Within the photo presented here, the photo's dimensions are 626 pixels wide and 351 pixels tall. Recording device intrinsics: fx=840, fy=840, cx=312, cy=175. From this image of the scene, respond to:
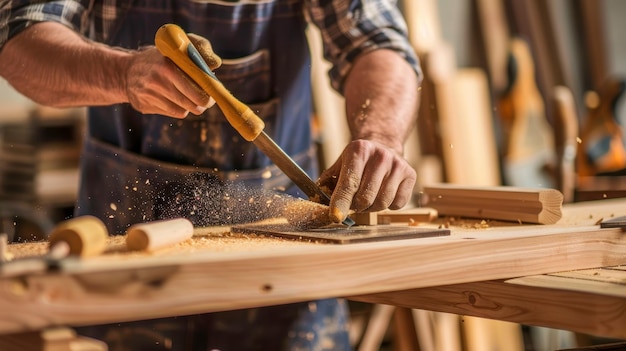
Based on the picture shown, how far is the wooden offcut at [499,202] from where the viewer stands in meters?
1.84

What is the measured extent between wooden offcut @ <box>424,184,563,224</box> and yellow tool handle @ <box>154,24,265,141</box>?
622 mm

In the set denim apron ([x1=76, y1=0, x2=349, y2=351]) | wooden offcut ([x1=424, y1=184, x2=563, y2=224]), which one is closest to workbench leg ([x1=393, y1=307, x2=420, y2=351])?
denim apron ([x1=76, y1=0, x2=349, y2=351])

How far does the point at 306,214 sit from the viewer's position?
171 centimetres

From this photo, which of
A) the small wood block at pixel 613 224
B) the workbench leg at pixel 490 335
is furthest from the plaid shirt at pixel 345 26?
the workbench leg at pixel 490 335

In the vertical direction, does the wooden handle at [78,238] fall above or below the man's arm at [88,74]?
below

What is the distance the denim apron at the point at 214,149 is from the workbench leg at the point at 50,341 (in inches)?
34.0

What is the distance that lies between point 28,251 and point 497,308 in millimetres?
833

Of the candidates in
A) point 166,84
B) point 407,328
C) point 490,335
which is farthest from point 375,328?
point 166,84

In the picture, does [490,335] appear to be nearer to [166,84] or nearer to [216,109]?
[216,109]

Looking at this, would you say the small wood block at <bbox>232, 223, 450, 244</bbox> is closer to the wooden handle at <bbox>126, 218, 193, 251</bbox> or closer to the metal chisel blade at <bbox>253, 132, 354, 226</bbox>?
the metal chisel blade at <bbox>253, 132, 354, 226</bbox>

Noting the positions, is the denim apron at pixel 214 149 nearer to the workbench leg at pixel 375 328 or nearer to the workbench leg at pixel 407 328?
the workbench leg at pixel 407 328

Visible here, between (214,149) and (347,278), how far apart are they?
0.94 metres

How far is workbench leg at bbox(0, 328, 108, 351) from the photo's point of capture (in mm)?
1101

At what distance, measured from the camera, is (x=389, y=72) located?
2.18 metres
